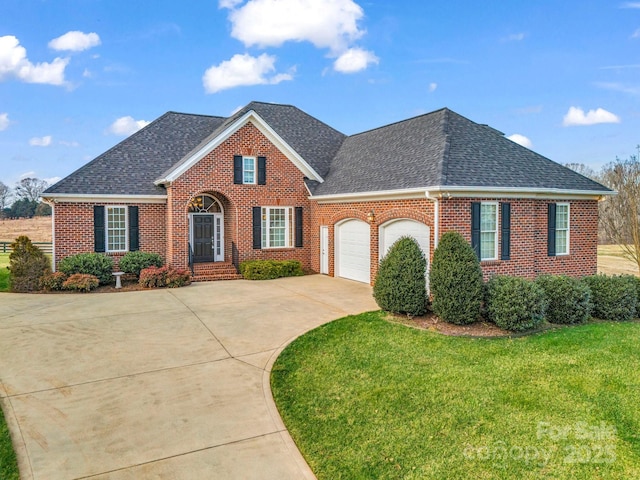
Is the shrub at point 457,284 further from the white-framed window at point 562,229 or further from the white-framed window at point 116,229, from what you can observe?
the white-framed window at point 116,229

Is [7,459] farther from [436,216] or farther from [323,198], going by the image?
[323,198]

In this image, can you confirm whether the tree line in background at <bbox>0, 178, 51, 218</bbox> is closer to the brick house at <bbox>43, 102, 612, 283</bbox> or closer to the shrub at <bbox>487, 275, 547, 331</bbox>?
the brick house at <bbox>43, 102, 612, 283</bbox>

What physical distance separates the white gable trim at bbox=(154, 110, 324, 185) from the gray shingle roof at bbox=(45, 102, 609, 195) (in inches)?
28.1

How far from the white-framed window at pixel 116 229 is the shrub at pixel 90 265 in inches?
37.5

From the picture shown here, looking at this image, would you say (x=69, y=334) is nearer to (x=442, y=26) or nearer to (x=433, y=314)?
(x=433, y=314)

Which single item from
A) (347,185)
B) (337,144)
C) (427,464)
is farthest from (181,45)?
(427,464)

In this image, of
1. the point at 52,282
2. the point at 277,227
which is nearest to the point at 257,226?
the point at 277,227

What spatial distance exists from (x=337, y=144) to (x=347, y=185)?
647cm

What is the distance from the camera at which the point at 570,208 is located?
14477 mm

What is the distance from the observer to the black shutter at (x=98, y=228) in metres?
16.7

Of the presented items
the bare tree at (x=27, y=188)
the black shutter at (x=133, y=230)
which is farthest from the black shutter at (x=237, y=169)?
the bare tree at (x=27, y=188)

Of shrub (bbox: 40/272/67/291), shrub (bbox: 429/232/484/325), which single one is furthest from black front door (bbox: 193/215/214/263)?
shrub (bbox: 429/232/484/325)

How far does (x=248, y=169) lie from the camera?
58.7ft

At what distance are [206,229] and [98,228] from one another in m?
4.19
